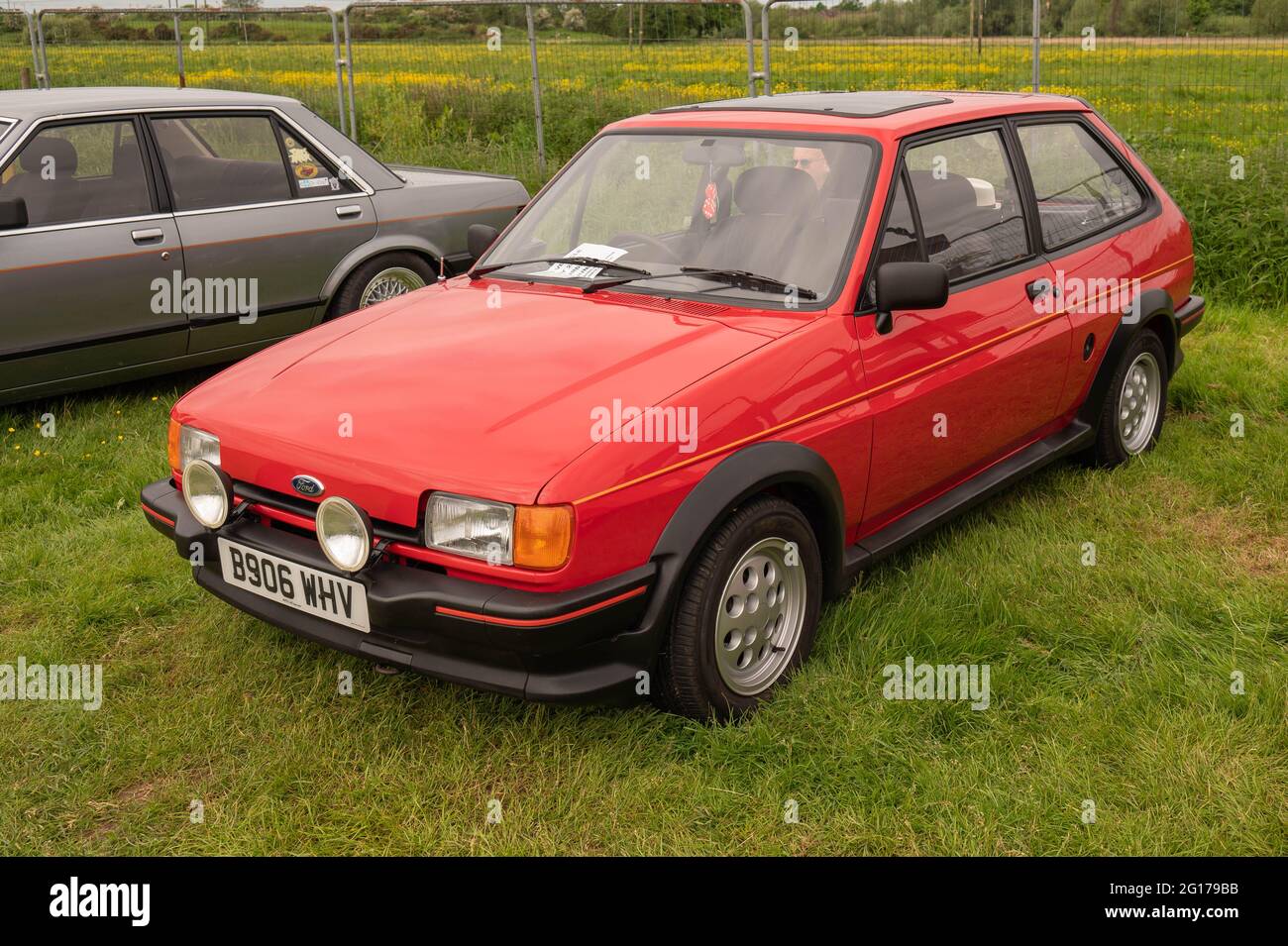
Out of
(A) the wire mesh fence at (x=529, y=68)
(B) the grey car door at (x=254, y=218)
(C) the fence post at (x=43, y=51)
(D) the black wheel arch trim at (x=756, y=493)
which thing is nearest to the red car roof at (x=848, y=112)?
(D) the black wheel arch trim at (x=756, y=493)

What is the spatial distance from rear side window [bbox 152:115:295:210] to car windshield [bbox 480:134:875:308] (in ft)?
8.92

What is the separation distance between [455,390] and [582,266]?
1002 millimetres

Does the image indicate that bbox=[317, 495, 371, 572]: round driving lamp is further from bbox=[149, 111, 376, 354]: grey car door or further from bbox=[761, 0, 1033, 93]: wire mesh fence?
bbox=[761, 0, 1033, 93]: wire mesh fence

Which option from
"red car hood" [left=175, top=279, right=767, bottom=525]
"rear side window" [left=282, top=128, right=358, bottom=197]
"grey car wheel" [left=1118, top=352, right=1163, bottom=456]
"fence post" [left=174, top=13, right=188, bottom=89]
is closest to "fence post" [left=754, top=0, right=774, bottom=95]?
"rear side window" [left=282, top=128, right=358, bottom=197]

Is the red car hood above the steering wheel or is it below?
below

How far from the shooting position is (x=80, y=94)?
21.4 ft

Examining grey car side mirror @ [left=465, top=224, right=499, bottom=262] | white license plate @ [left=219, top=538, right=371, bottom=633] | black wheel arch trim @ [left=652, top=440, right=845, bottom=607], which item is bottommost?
white license plate @ [left=219, top=538, right=371, bottom=633]

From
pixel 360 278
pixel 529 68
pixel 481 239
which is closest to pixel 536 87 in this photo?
pixel 529 68

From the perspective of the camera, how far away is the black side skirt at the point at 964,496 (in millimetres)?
3936

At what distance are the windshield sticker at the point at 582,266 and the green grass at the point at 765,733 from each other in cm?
145

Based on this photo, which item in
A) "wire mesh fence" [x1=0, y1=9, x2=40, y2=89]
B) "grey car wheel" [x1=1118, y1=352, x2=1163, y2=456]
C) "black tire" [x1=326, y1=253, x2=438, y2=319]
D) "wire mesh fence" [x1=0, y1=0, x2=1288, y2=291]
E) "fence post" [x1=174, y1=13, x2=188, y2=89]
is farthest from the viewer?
"wire mesh fence" [x1=0, y1=9, x2=40, y2=89]

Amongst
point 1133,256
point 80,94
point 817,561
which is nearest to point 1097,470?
point 1133,256

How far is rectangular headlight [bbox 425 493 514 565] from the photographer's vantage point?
2.97 meters
